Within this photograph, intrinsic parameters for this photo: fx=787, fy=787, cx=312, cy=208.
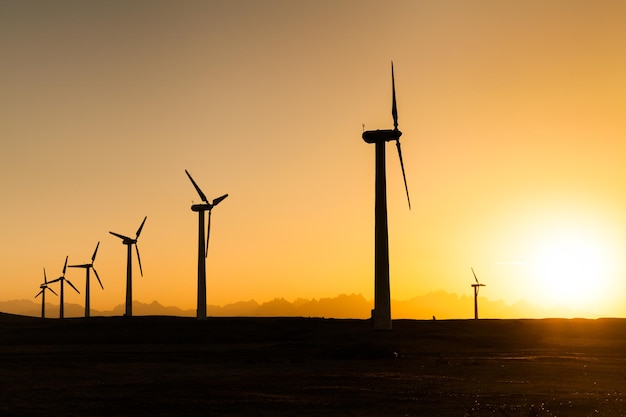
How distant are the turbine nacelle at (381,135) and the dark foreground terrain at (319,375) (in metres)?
23.0

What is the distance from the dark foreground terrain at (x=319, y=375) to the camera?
33219 mm

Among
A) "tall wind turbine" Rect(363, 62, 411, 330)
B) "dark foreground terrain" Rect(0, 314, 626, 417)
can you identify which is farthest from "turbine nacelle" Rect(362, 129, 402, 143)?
"dark foreground terrain" Rect(0, 314, 626, 417)

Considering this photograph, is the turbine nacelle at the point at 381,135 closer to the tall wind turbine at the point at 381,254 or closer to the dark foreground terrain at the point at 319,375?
the tall wind turbine at the point at 381,254

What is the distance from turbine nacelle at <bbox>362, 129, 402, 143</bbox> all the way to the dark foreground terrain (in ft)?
75.6

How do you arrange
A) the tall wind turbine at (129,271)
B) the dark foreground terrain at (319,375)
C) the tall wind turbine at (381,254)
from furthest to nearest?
1. the tall wind turbine at (129,271)
2. the tall wind turbine at (381,254)
3. the dark foreground terrain at (319,375)

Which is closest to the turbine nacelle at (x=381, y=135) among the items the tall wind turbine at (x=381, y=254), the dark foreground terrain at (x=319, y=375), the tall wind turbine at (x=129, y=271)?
the tall wind turbine at (x=381, y=254)

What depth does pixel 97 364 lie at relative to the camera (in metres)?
56.8

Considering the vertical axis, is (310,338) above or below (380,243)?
below

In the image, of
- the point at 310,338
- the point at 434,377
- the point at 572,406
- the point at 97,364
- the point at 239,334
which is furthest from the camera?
the point at 239,334

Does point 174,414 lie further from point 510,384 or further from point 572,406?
point 510,384

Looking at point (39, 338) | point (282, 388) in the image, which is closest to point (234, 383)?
point (282, 388)

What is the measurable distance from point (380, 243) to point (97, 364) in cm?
3929

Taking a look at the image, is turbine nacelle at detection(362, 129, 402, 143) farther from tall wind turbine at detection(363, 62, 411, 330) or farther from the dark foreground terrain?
the dark foreground terrain

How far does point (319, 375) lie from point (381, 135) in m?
51.3
